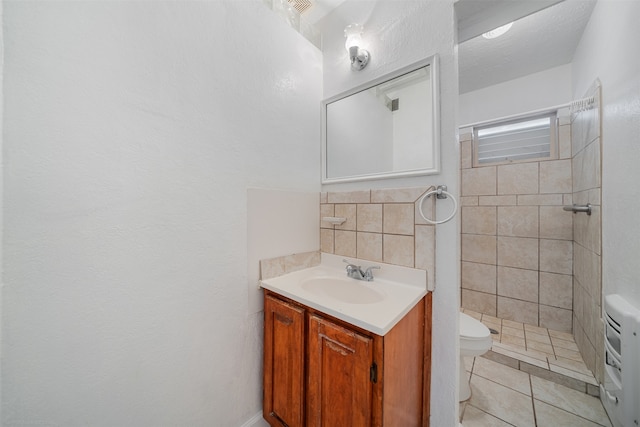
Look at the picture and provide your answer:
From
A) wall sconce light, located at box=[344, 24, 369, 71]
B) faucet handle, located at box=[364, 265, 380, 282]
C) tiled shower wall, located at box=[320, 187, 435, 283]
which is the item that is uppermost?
wall sconce light, located at box=[344, 24, 369, 71]

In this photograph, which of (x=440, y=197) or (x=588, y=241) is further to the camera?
(x=588, y=241)

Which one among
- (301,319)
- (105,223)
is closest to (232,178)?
(105,223)

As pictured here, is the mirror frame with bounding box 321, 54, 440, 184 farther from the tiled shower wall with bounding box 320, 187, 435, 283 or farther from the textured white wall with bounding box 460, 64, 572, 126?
the textured white wall with bounding box 460, 64, 572, 126

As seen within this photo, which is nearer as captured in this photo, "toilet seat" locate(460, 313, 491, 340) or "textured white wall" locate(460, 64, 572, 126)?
"toilet seat" locate(460, 313, 491, 340)

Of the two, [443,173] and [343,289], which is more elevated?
[443,173]

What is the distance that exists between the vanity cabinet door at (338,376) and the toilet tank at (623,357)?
974mm

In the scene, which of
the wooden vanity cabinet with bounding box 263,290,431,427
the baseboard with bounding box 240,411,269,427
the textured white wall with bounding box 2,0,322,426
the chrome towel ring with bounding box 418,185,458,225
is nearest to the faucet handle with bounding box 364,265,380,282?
the wooden vanity cabinet with bounding box 263,290,431,427

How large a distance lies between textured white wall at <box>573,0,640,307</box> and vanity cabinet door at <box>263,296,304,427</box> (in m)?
1.39

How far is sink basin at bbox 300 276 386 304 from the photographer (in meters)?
1.19

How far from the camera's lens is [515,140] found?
2.19 m

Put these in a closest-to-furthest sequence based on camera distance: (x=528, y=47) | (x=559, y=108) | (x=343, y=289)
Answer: (x=343, y=289)
(x=528, y=47)
(x=559, y=108)

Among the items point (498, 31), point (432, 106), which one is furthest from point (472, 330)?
point (498, 31)

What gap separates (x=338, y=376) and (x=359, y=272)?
52cm

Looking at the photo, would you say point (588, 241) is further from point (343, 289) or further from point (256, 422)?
point (256, 422)
